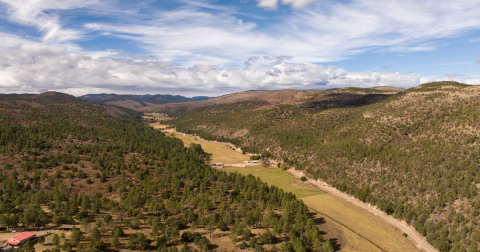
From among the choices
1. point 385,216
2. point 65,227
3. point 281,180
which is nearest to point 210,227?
point 65,227

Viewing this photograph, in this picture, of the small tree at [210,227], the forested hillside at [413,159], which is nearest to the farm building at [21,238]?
the small tree at [210,227]

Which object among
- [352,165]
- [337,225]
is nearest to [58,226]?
[337,225]

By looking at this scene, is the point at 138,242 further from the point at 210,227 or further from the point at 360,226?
the point at 360,226

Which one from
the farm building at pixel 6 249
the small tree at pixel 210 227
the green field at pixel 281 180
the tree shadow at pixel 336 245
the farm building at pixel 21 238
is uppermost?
the farm building at pixel 21 238

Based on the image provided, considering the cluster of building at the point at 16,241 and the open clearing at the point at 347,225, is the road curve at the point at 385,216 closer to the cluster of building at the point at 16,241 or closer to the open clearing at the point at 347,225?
the open clearing at the point at 347,225

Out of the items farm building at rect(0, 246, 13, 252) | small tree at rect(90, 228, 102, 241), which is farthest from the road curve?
farm building at rect(0, 246, 13, 252)

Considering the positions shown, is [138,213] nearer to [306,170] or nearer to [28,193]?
[28,193]

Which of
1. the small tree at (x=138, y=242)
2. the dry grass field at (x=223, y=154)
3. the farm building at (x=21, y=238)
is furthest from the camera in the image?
the dry grass field at (x=223, y=154)
